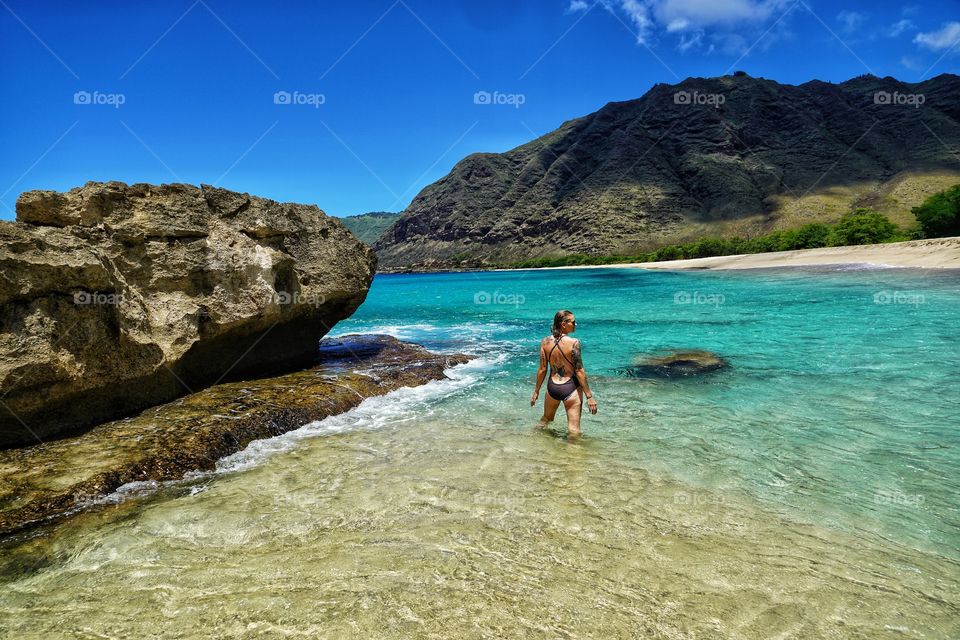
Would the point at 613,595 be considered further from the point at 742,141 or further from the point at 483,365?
the point at 742,141

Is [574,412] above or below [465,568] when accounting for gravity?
above

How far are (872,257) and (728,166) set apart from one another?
102 m

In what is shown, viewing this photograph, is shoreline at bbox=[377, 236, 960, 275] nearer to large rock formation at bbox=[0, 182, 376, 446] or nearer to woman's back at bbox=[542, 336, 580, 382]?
woman's back at bbox=[542, 336, 580, 382]

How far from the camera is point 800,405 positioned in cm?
1059
